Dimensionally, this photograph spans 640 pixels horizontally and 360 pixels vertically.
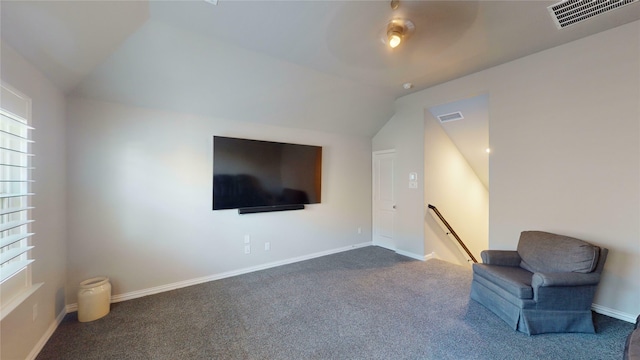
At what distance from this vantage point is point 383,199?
509 centimetres

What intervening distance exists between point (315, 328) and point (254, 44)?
3081mm

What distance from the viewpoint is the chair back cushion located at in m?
2.24

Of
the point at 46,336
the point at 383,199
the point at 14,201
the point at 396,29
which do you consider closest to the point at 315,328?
the point at 46,336

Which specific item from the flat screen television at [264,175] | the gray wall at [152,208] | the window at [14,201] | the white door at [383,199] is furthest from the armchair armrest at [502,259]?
the window at [14,201]

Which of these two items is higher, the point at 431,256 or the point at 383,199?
the point at 383,199

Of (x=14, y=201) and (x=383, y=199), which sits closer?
(x=14, y=201)

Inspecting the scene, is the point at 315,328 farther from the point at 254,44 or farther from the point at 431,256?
the point at 254,44

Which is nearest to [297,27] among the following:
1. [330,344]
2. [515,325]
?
[330,344]

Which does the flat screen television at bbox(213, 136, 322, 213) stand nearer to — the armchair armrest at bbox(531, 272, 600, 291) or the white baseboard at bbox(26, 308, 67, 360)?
the white baseboard at bbox(26, 308, 67, 360)

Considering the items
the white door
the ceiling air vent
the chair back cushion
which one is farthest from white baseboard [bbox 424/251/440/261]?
the ceiling air vent

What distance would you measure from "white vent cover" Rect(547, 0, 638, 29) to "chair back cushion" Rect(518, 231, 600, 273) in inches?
86.3

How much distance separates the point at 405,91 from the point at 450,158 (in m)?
1.66

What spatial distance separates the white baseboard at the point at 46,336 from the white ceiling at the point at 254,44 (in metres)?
2.33

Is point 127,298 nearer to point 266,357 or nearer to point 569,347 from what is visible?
point 266,357
